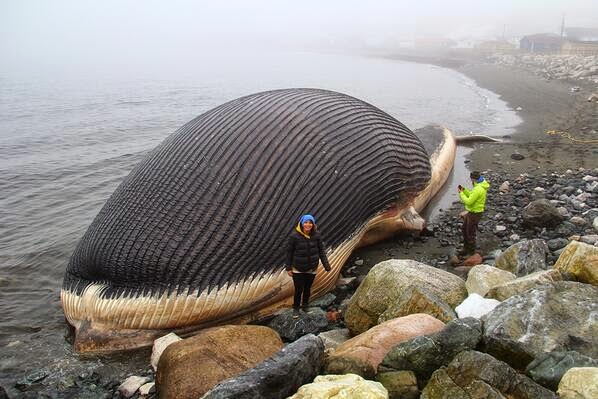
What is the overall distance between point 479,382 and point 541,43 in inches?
3225

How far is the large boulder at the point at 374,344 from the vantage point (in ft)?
14.3

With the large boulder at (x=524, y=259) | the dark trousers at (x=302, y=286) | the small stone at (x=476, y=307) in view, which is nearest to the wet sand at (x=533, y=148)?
the large boulder at (x=524, y=259)

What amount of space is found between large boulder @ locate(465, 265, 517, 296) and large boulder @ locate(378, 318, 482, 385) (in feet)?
5.43

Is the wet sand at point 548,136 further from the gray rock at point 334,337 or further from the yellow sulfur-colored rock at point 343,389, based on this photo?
the yellow sulfur-colored rock at point 343,389

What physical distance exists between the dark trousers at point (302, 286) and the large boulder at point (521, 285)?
2.24m

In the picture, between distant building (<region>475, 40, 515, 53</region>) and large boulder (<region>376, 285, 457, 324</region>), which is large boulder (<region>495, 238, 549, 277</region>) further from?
distant building (<region>475, 40, 515, 53</region>)

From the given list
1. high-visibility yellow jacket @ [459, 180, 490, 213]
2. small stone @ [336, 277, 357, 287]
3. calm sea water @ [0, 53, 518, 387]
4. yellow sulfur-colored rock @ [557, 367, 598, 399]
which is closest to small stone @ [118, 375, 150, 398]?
calm sea water @ [0, 53, 518, 387]

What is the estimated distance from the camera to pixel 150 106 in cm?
3111

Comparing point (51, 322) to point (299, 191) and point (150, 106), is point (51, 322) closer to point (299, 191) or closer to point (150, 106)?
point (299, 191)

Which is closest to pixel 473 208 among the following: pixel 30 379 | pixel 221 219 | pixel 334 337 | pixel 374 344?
pixel 334 337

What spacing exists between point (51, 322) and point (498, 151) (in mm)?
12463

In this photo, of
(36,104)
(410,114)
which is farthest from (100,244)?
→ (36,104)

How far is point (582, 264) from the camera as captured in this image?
546cm

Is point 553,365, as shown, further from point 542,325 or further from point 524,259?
point 524,259
